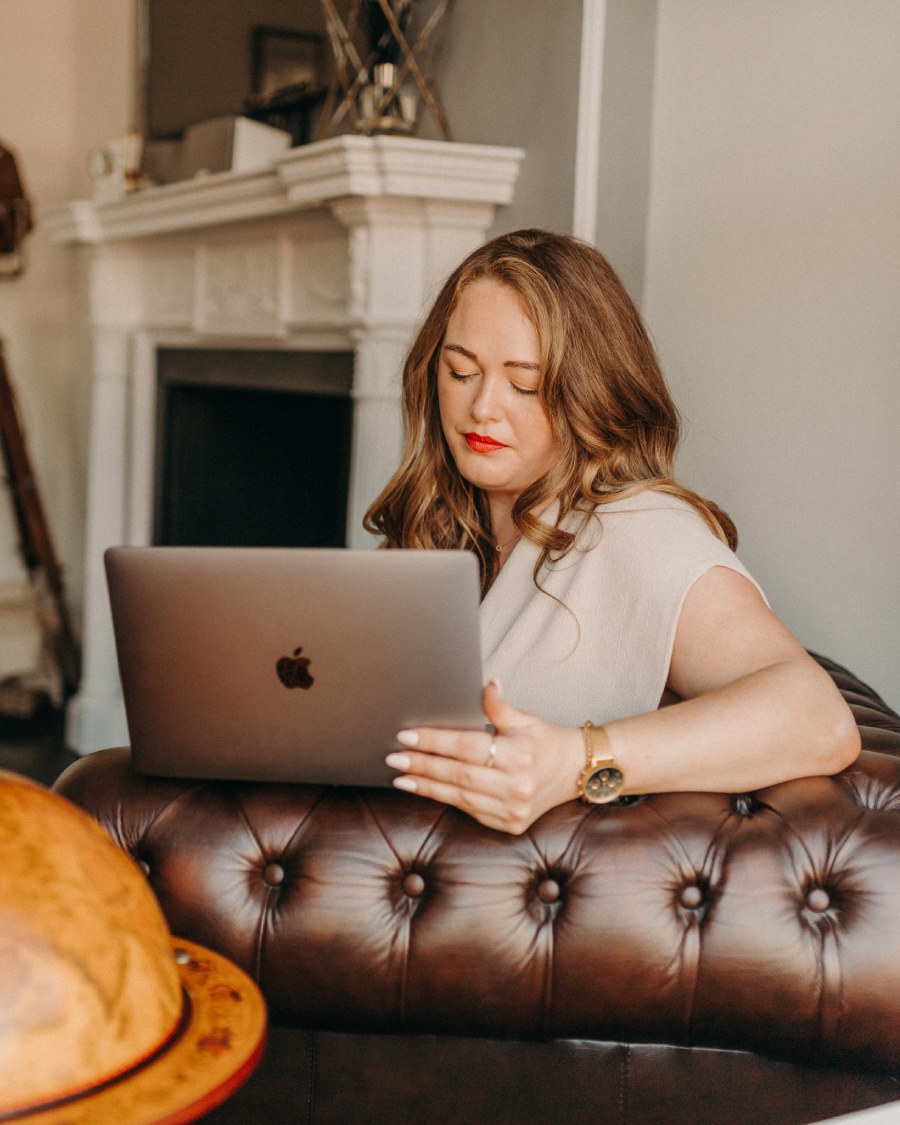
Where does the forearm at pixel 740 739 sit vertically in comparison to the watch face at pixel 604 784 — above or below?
above

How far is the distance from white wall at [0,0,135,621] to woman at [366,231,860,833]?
2769 millimetres

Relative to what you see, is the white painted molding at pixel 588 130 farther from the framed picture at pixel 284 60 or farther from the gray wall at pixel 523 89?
the framed picture at pixel 284 60

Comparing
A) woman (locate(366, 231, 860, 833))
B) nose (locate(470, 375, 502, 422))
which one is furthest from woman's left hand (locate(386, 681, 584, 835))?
nose (locate(470, 375, 502, 422))

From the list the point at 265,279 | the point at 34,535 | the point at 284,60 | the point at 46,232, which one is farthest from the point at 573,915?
the point at 46,232

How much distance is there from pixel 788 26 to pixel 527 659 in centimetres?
114

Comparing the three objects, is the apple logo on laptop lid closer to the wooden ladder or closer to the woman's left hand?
the woman's left hand

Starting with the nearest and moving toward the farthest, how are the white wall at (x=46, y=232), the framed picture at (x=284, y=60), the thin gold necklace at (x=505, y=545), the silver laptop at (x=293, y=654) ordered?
1. the silver laptop at (x=293, y=654)
2. the thin gold necklace at (x=505, y=545)
3. the framed picture at (x=284, y=60)
4. the white wall at (x=46, y=232)

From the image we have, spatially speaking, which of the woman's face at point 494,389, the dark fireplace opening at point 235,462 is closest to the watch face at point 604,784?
the woman's face at point 494,389

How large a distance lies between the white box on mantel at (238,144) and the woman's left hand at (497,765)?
214cm

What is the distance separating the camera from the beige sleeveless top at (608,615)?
1.36 metres

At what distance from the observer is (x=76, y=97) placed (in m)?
4.29

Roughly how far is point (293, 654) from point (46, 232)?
3633mm

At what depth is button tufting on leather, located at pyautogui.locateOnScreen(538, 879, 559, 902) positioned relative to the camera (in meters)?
1.13

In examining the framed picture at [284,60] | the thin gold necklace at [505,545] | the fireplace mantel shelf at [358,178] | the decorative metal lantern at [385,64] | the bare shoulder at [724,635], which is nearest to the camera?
the bare shoulder at [724,635]
